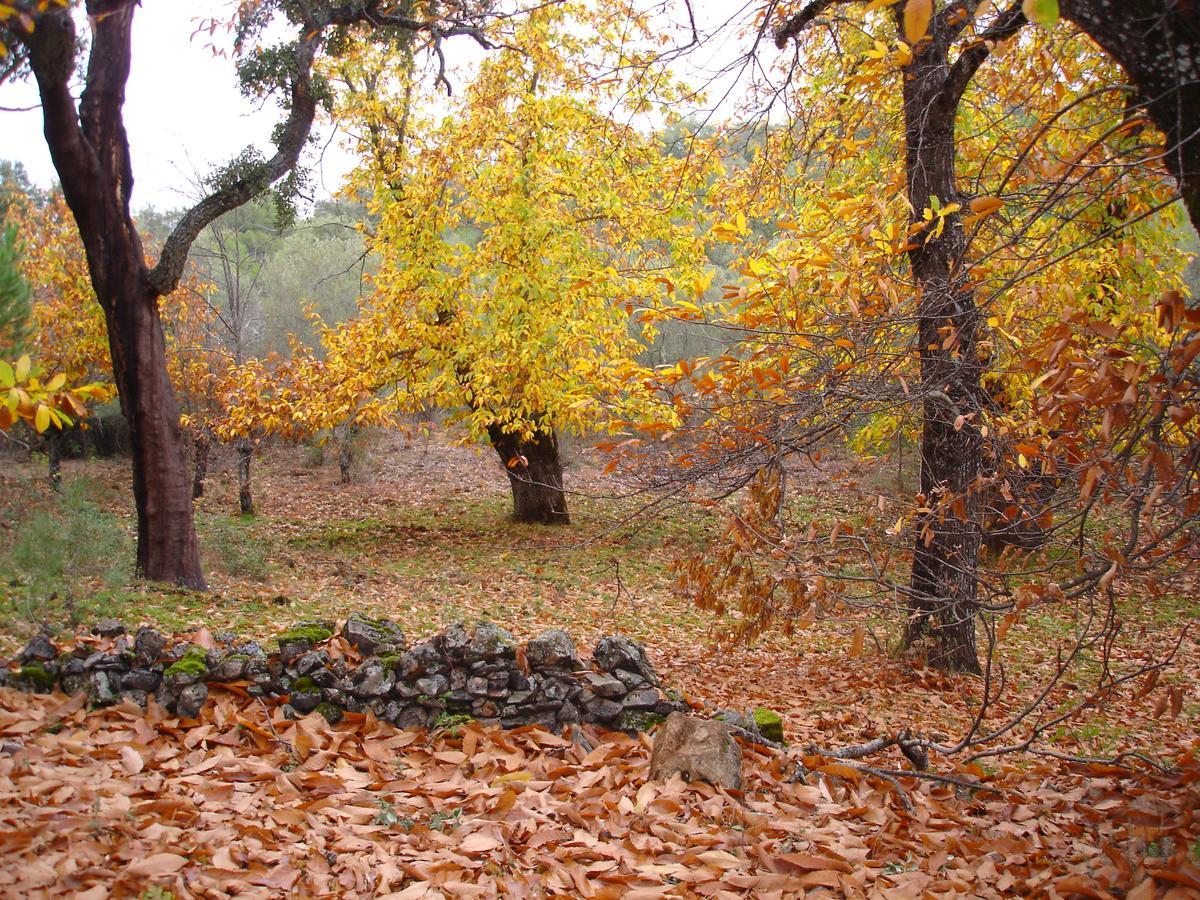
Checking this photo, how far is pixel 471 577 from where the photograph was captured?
10.6 meters

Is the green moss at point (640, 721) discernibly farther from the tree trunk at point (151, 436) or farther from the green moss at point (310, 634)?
the tree trunk at point (151, 436)

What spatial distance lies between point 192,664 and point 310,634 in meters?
0.63

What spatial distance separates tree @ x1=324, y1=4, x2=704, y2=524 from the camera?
11.3 meters

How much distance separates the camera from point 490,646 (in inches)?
182

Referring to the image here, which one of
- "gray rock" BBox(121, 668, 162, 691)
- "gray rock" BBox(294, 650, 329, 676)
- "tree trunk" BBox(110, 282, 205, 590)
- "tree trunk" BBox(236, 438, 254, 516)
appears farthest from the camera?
"tree trunk" BBox(236, 438, 254, 516)

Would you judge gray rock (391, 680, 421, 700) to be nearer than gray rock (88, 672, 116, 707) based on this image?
No

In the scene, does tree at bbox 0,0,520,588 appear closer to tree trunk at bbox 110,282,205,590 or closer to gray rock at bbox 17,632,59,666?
tree trunk at bbox 110,282,205,590

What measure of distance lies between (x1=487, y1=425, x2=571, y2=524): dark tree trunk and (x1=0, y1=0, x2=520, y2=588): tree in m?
5.27

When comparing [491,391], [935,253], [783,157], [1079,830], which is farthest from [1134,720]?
[491,391]

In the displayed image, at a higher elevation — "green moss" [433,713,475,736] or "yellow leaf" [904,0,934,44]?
"yellow leaf" [904,0,934,44]

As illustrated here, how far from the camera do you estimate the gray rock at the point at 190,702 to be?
4238mm

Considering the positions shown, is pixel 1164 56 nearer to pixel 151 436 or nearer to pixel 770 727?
pixel 770 727

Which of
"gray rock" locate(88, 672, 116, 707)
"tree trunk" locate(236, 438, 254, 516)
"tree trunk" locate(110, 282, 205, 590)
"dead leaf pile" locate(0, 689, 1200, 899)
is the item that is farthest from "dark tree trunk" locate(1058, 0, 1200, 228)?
"tree trunk" locate(236, 438, 254, 516)

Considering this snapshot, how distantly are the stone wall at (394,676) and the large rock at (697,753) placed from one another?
0.53 meters
